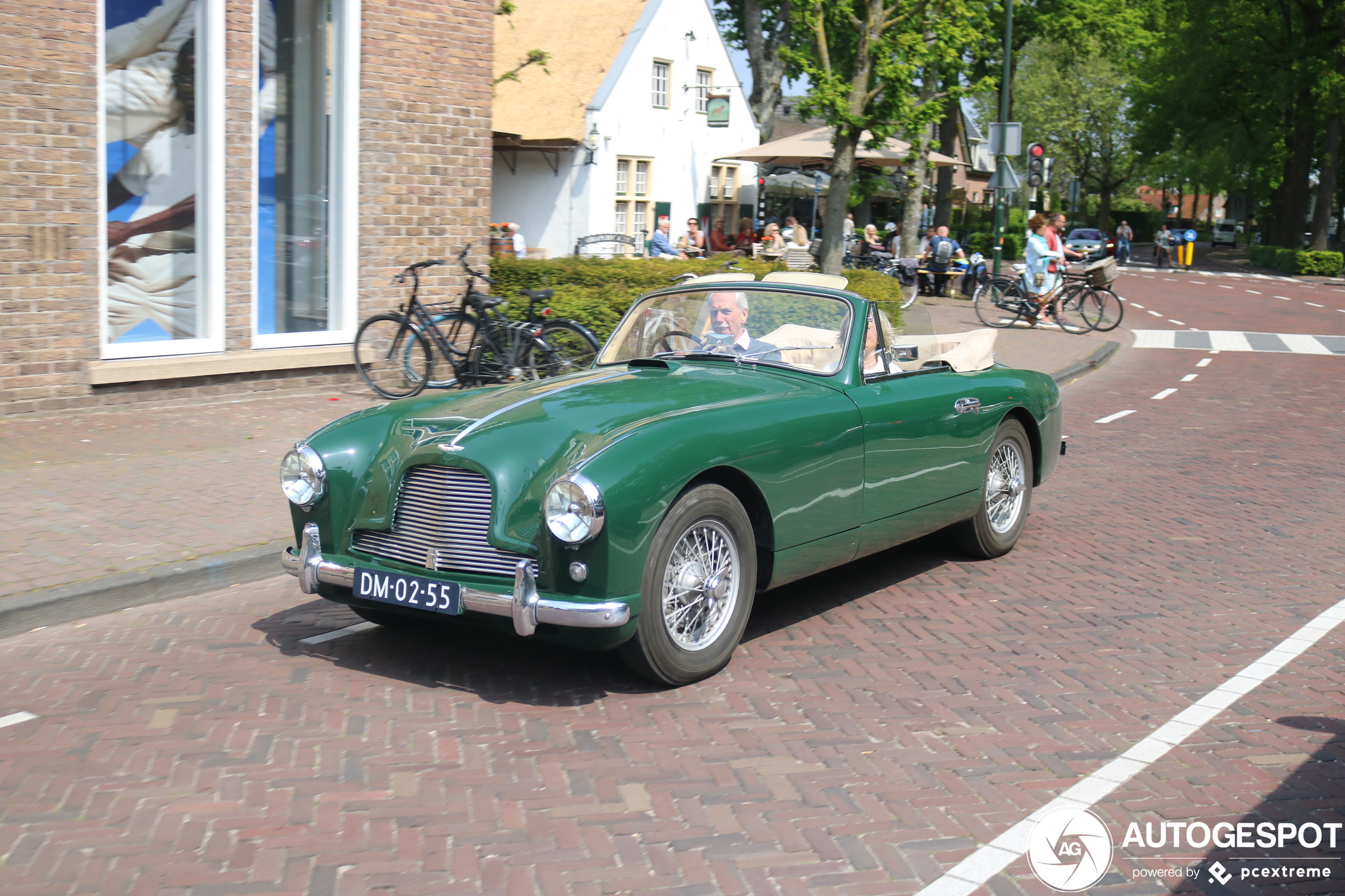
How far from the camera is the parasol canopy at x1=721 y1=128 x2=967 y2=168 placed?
25.6m

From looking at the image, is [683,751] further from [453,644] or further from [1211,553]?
[1211,553]

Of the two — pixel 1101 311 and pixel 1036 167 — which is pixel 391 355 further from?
pixel 1036 167

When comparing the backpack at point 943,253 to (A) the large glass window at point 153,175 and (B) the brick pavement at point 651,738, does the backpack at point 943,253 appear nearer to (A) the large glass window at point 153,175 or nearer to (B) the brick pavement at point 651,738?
(A) the large glass window at point 153,175

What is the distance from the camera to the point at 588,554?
449 cm

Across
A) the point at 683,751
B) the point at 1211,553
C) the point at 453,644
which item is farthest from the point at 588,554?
the point at 1211,553

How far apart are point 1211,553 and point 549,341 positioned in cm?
592

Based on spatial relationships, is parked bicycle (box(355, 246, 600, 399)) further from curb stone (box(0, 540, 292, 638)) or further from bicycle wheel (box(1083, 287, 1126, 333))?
bicycle wheel (box(1083, 287, 1126, 333))

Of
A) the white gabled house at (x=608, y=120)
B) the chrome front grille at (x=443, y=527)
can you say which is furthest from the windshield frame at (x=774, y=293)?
the white gabled house at (x=608, y=120)

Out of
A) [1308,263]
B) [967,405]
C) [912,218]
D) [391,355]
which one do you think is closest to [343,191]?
[391,355]

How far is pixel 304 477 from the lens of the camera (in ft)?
17.0

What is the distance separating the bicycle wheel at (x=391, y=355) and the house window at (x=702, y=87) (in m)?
23.7

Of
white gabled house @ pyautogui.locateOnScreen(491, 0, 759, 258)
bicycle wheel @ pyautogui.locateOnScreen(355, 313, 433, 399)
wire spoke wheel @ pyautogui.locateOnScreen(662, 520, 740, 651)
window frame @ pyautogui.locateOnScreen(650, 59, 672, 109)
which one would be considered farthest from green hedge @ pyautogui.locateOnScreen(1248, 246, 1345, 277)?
wire spoke wheel @ pyautogui.locateOnScreen(662, 520, 740, 651)

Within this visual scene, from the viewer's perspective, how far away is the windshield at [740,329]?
602 centimetres

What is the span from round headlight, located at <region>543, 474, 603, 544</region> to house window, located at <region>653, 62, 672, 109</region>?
29796mm
